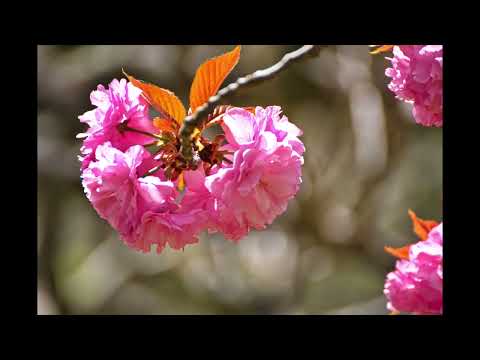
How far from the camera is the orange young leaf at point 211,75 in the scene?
80 centimetres

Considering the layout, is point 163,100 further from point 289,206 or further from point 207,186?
point 289,206

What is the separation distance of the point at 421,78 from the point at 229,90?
374 mm

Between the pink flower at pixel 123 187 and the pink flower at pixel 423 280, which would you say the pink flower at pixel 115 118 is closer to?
the pink flower at pixel 123 187

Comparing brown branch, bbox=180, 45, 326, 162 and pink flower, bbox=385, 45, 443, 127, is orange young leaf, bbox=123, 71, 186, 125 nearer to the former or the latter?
brown branch, bbox=180, 45, 326, 162

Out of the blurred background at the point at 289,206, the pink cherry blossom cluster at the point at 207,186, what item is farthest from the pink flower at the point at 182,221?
the blurred background at the point at 289,206

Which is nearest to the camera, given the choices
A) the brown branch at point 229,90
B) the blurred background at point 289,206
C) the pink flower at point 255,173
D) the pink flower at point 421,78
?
the brown branch at point 229,90

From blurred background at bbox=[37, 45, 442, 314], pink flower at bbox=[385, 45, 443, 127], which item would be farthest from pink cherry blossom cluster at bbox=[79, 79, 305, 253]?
blurred background at bbox=[37, 45, 442, 314]

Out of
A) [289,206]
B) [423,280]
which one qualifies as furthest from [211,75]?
[289,206]

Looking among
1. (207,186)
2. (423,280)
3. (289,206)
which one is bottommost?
(423,280)

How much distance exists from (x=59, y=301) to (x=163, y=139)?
11.4ft

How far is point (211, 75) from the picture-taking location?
0.81 m

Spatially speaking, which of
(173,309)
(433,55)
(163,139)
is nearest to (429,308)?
(433,55)

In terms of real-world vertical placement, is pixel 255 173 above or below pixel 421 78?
below
